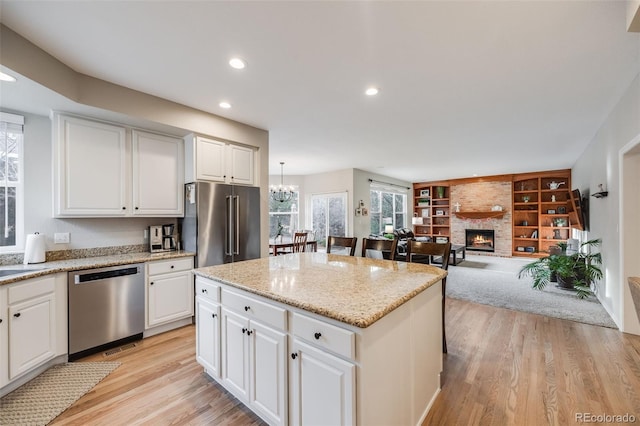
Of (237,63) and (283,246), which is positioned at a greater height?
(237,63)

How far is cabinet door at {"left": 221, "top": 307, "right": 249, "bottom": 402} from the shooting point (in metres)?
1.74

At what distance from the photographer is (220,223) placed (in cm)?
338

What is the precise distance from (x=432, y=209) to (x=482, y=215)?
177cm

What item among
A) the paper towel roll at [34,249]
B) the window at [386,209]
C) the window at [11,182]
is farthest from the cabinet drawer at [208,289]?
the window at [386,209]

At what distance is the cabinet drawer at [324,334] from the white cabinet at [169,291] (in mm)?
2235

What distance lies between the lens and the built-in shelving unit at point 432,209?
32.8 ft

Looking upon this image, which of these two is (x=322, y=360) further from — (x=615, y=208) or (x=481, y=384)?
(x=615, y=208)

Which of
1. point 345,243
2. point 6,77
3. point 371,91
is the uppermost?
point 371,91

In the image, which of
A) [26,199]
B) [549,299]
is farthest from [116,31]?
[549,299]

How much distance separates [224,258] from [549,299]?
16.2ft

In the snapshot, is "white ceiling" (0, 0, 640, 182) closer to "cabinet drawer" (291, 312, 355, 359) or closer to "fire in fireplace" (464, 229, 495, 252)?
"cabinet drawer" (291, 312, 355, 359)

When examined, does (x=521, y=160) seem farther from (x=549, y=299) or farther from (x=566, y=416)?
(x=566, y=416)

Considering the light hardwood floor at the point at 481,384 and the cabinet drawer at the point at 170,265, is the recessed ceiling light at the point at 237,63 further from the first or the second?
the light hardwood floor at the point at 481,384

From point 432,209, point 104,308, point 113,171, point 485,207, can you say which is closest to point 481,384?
point 104,308
